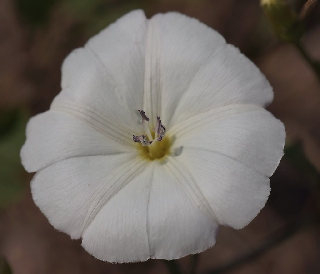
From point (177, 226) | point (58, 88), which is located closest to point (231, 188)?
point (177, 226)

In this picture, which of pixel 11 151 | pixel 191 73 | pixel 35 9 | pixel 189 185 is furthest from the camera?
pixel 35 9

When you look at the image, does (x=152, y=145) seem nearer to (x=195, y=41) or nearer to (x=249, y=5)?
(x=195, y=41)

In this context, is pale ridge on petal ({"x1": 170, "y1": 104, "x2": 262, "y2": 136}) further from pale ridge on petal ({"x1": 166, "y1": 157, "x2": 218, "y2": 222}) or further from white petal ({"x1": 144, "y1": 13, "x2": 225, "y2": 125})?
pale ridge on petal ({"x1": 166, "y1": 157, "x2": 218, "y2": 222})

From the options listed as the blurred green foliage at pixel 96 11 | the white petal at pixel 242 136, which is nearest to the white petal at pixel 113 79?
the white petal at pixel 242 136

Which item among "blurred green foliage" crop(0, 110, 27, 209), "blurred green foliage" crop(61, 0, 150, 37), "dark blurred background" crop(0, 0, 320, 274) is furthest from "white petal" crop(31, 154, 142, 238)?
"blurred green foliage" crop(61, 0, 150, 37)

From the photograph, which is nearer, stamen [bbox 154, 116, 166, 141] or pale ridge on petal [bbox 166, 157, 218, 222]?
pale ridge on petal [bbox 166, 157, 218, 222]

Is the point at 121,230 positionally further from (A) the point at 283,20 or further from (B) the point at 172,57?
(A) the point at 283,20

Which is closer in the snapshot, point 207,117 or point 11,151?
point 207,117

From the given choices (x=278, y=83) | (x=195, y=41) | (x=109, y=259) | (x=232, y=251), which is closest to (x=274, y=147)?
(x=195, y=41)
